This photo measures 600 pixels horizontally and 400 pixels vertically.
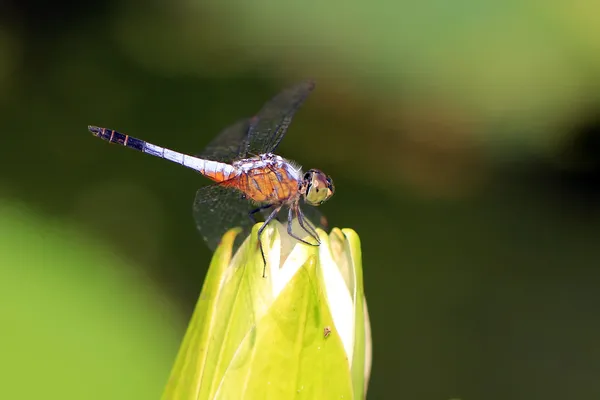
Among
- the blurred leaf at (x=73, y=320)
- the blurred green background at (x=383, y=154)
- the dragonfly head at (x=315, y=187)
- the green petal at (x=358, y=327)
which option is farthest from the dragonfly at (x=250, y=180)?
the blurred green background at (x=383, y=154)

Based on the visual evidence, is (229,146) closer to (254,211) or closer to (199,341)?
(254,211)

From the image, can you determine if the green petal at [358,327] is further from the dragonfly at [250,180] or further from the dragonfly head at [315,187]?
the dragonfly head at [315,187]

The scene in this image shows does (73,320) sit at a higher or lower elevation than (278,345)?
higher

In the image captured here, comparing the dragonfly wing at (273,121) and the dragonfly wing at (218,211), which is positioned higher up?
the dragonfly wing at (273,121)

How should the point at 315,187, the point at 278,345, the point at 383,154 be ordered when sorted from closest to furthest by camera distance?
the point at 278,345
the point at 315,187
the point at 383,154

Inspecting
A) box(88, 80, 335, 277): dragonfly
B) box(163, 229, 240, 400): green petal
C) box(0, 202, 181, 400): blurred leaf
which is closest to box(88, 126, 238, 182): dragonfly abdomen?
box(88, 80, 335, 277): dragonfly

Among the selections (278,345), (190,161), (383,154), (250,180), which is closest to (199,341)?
(278,345)

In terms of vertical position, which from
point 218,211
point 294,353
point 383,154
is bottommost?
point 294,353
